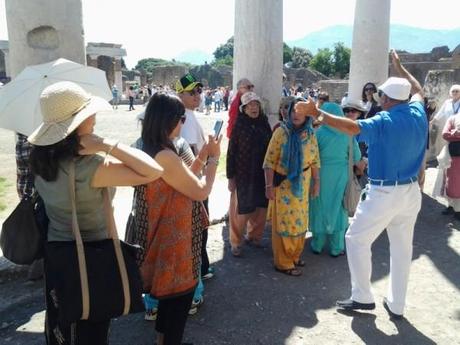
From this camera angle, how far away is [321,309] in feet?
12.8

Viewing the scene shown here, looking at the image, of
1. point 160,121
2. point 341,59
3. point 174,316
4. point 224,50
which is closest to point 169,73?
point 341,59

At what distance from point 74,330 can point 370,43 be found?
735cm

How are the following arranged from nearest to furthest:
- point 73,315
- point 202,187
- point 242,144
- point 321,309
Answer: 1. point 73,315
2. point 202,187
3. point 321,309
4. point 242,144

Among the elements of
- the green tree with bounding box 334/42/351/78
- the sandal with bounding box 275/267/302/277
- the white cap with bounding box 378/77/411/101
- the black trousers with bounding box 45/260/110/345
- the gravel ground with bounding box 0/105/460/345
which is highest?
the green tree with bounding box 334/42/351/78

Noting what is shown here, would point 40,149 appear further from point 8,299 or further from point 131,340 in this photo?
point 8,299

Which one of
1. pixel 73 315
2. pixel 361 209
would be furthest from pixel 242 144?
pixel 73 315

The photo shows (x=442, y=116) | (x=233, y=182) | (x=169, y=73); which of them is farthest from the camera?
(x=169, y=73)

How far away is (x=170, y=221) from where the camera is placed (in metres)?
2.73

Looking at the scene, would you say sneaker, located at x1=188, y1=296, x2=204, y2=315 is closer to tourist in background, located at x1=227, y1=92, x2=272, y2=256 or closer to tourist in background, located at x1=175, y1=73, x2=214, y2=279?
tourist in background, located at x1=175, y1=73, x2=214, y2=279

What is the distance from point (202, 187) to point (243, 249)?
8.78 feet

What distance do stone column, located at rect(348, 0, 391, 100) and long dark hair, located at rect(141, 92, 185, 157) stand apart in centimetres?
608

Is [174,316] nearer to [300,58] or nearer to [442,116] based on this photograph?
[442,116]

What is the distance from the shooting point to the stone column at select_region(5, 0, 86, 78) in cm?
423

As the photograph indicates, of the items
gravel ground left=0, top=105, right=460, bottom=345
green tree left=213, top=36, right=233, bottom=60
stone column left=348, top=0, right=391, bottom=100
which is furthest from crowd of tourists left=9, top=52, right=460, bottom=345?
green tree left=213, top=36, right=233, bottom=60
